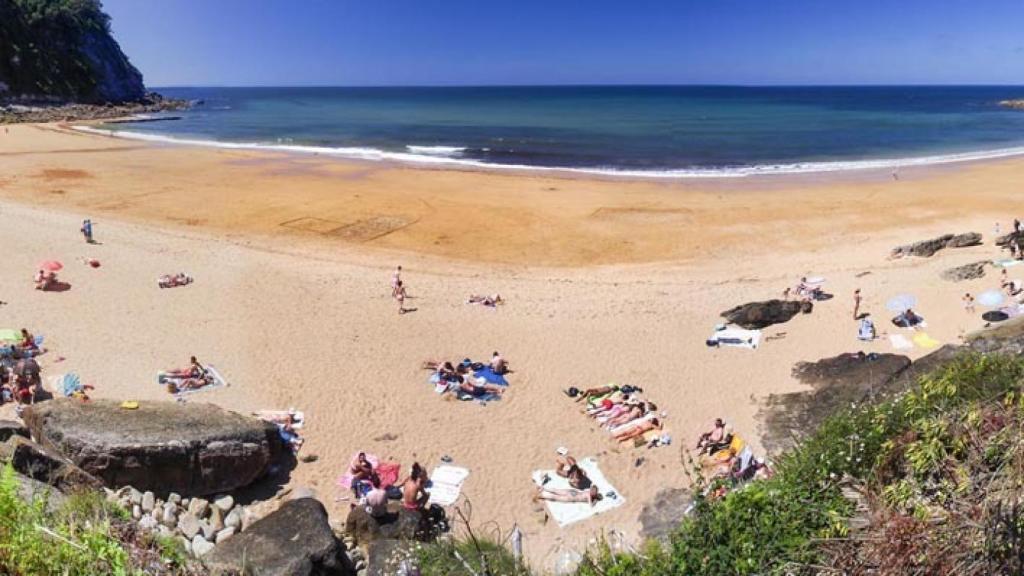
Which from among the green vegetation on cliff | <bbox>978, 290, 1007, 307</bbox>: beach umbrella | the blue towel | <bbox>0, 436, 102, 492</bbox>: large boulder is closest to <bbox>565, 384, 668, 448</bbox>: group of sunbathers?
the blue towel

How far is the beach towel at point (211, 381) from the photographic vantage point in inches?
457

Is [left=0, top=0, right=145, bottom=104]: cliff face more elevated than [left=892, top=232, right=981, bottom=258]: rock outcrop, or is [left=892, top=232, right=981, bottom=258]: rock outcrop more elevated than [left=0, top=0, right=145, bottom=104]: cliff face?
[left=0, top=0, right=145, bottom=104]: cliff face

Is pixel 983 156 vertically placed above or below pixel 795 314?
above

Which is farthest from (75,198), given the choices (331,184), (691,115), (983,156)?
(691,115)

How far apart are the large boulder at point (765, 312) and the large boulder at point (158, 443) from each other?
10.8m

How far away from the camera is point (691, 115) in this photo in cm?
8444

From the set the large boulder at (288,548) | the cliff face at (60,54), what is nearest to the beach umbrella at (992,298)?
the large boulder at (288,548)

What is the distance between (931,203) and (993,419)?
2844 centimetres

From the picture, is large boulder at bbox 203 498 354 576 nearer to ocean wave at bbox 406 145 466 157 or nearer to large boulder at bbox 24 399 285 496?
large boulder at bbox 24 399 285 496

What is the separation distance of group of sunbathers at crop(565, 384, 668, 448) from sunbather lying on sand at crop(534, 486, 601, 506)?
5.40ft

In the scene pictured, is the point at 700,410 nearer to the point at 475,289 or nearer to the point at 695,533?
the point at 695,533

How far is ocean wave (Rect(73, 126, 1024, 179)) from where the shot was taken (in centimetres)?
3775

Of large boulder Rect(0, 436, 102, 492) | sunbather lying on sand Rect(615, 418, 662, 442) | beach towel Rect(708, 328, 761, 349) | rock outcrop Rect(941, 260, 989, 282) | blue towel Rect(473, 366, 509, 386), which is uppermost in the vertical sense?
rock outcrop Rect(941, 260, 989, 282)

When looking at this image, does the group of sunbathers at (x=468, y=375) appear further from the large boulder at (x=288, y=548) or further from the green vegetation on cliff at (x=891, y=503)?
the green vegetation on cliff at (x=891, y=503)
